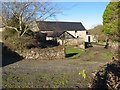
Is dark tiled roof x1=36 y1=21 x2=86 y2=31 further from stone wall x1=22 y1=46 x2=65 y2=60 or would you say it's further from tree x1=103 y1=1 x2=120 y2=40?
stone wall x1=22 y1=46 x2=65 y2=60

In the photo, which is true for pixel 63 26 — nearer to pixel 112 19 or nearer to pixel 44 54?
pixel 112 19

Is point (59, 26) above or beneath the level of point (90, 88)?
above

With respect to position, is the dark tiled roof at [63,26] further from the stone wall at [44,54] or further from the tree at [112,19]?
the stone wall at [44,54]

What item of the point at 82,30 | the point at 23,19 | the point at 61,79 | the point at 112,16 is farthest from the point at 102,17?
the point at 61,79

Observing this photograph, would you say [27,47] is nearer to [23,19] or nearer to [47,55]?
[47,55]

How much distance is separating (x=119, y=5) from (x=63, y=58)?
1435cm

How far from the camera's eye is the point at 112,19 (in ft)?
128

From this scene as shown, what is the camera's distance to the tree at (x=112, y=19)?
3469cm

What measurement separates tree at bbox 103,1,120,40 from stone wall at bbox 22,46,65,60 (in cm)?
993

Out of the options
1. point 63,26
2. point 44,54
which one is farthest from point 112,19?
point 63,26

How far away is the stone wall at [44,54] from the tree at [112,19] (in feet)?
32.6

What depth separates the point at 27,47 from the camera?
93.5ft

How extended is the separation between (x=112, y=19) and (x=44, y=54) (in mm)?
17004

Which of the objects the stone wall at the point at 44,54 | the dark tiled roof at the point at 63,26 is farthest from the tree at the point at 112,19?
the dark tiled roof at the point at 63,26
